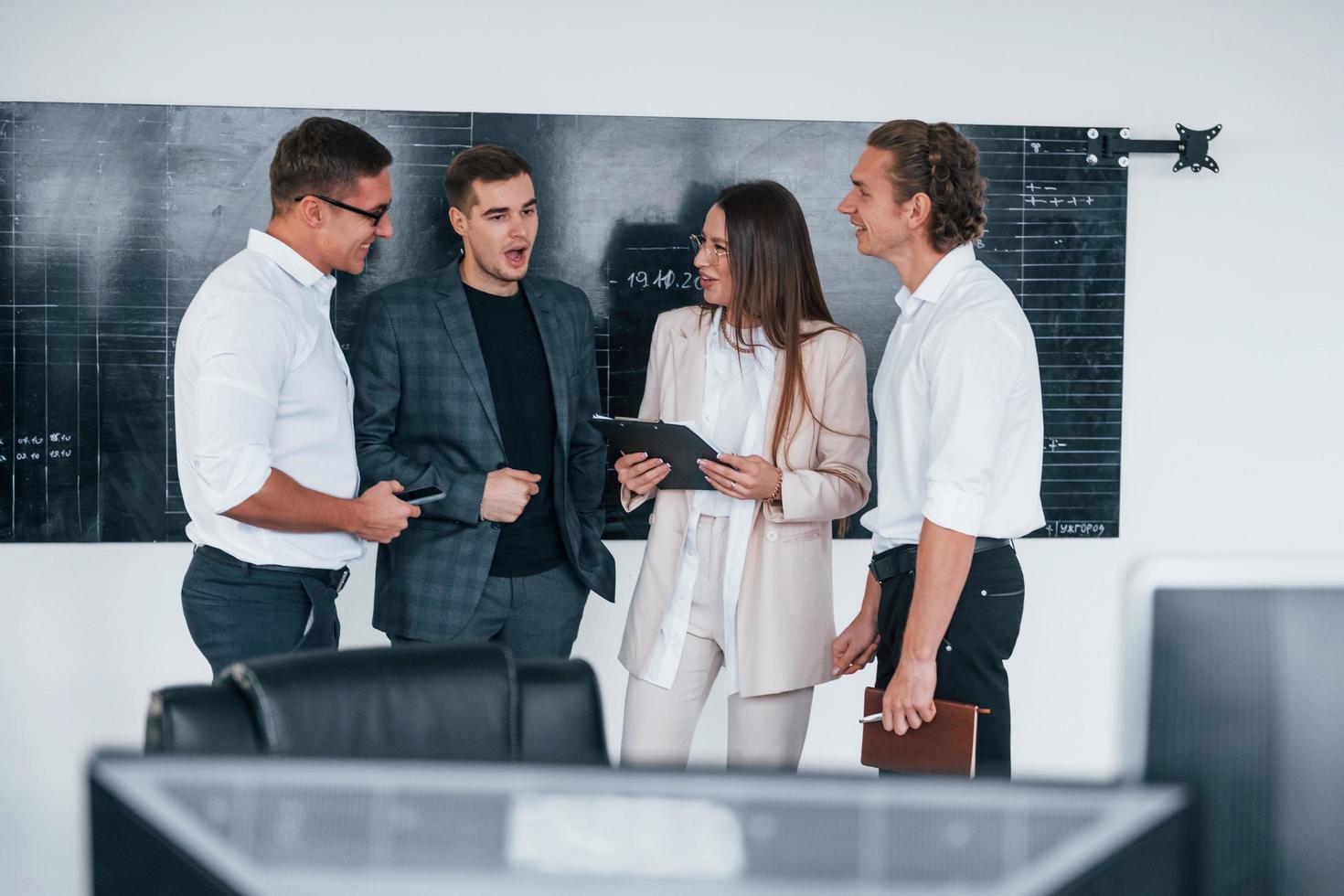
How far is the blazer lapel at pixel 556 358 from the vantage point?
107 inches

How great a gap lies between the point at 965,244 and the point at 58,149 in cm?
237

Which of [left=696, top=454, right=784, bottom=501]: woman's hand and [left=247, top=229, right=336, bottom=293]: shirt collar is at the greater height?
[left=247, top=229, right=336, bottom=293]: shirt collar

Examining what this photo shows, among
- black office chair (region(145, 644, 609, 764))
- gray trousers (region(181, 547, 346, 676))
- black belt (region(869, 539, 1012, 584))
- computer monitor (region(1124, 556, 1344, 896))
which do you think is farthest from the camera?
gray trousers (region(181, 547, 346, 676))

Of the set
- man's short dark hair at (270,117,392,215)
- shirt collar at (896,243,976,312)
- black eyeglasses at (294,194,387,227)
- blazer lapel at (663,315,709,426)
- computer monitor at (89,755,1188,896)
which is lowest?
computer monitor at (89,755,1188,896)

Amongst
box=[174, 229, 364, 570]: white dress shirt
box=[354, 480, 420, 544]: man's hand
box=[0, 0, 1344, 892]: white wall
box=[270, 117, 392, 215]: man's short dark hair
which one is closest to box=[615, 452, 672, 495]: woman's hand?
box=[354, 480, 420, 544]: man's hand

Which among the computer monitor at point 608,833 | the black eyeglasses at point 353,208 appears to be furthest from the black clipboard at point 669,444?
the computer monitor at point 608,833

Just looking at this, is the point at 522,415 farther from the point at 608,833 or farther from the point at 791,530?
the point at 608,833

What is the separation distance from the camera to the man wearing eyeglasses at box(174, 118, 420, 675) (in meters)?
2.16

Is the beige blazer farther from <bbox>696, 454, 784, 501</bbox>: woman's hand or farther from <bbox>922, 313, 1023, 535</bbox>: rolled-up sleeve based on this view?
<bbox>922, 313, 1023, 535</bbox>: rolled-up sleeve

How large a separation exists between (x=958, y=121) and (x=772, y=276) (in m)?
1.27

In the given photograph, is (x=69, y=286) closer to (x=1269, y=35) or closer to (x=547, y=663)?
(x=547, y=663)

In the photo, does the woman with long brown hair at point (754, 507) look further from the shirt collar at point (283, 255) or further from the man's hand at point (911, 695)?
the shirt collar at point (283, 255)

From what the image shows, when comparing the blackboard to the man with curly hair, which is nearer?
the man with curly hair

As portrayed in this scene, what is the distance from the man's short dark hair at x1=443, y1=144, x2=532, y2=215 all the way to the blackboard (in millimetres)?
534
